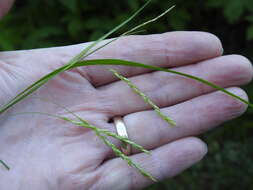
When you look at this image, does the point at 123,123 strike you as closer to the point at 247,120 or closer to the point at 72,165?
the point at 72,165

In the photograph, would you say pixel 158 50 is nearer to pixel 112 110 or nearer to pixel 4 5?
pixel 112 110

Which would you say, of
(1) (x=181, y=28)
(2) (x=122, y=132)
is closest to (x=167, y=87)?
(2) (x=122, y=132)

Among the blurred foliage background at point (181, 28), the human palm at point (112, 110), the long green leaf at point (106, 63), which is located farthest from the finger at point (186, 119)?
the blurred foliage background at point (181, 28)

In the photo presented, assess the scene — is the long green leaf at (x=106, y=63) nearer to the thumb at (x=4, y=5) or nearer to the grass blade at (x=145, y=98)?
the grass blade at (x=145, y=98)

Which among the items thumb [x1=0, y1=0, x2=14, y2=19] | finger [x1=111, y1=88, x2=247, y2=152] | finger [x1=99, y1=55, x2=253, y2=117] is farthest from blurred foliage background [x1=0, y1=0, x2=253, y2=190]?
finger [x1=111, y1=88, x2=247, y2=152]

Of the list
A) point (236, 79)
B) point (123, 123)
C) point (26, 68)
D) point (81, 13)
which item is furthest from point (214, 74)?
point (81, 13)

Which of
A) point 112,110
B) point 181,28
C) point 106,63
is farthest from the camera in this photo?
point 181,28
